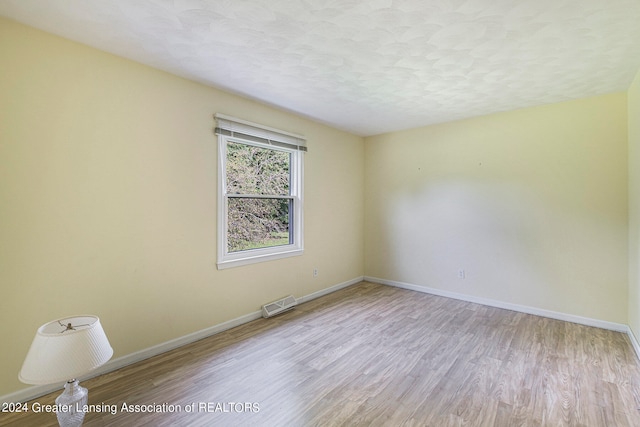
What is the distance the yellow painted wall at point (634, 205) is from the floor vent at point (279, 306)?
11.5ft

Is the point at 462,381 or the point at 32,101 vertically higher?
the point at 32,101

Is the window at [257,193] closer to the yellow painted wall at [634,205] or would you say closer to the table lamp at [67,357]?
the table lamp at [67,357]

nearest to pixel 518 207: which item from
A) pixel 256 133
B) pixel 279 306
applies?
pixel 279 306

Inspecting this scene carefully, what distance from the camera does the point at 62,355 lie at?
130cm

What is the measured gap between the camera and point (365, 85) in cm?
297

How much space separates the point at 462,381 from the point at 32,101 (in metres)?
3.77

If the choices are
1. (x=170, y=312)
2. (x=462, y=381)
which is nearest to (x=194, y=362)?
(x=170, y=312)

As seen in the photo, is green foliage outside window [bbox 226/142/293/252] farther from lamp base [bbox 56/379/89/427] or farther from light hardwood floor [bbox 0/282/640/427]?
lamp base [bbox 56/379/89/427]

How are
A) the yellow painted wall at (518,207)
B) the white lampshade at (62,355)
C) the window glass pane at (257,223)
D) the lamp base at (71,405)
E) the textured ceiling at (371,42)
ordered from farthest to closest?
1. the window glass pane at (257,223)
2. the yellow painted wall at (518,207)
3. the textured ceiling at (371,42)
4. the lamp base at (71,405)
5. the white lampshade at (62,355)

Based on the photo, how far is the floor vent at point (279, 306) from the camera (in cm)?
351

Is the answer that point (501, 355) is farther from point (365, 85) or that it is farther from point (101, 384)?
point (101, 384)

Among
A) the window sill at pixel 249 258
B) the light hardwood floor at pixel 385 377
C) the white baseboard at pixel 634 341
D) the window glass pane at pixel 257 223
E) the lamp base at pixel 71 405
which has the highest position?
the window glass pane at pixel 257 223

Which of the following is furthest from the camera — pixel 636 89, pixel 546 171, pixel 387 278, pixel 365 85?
pixel 387 278

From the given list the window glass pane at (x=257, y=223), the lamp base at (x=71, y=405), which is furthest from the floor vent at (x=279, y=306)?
the lamp base at (x=71, y=405)
